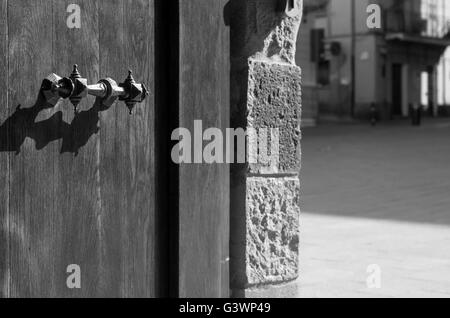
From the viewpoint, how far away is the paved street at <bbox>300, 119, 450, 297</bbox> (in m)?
5.57

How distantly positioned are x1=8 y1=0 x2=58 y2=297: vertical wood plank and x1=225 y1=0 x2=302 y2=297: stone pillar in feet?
2.58

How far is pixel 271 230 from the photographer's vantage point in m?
2.97

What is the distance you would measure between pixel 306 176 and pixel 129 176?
1064 cm

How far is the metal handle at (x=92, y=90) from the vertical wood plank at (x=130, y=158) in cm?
5

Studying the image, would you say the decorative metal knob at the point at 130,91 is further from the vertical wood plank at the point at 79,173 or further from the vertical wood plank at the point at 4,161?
the vertical wood plank at the point at 4,161

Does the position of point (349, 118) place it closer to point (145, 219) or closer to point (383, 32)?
point (383, 32)

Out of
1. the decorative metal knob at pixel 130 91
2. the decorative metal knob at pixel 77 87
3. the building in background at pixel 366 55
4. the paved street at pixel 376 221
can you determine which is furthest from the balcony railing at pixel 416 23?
the decorative metal knob at pixel 77 87

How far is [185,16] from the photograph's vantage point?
2.67 m

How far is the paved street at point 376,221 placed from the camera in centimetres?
557

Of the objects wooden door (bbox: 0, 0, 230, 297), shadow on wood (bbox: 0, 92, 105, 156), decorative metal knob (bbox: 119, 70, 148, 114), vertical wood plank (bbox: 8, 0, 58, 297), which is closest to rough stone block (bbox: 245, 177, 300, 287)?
wooden door (bbox: 0, 0, 230, 297)

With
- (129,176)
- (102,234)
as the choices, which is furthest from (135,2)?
(102,234)

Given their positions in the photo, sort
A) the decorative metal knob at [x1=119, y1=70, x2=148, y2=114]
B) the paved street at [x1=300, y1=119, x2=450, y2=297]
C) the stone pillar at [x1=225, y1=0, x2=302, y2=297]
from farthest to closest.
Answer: the paved street at [x1=300, y1=119, x2=450, y2=297]
the stone pillar at [x1=225, y1=0, x2=302, y2=297]
the decorative metal knob at [x1=119, y1=70, x2=148, y2=114]

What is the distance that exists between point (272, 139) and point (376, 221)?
5.68 meters

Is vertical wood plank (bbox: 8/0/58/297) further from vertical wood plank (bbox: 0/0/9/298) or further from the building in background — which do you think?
the building in background
